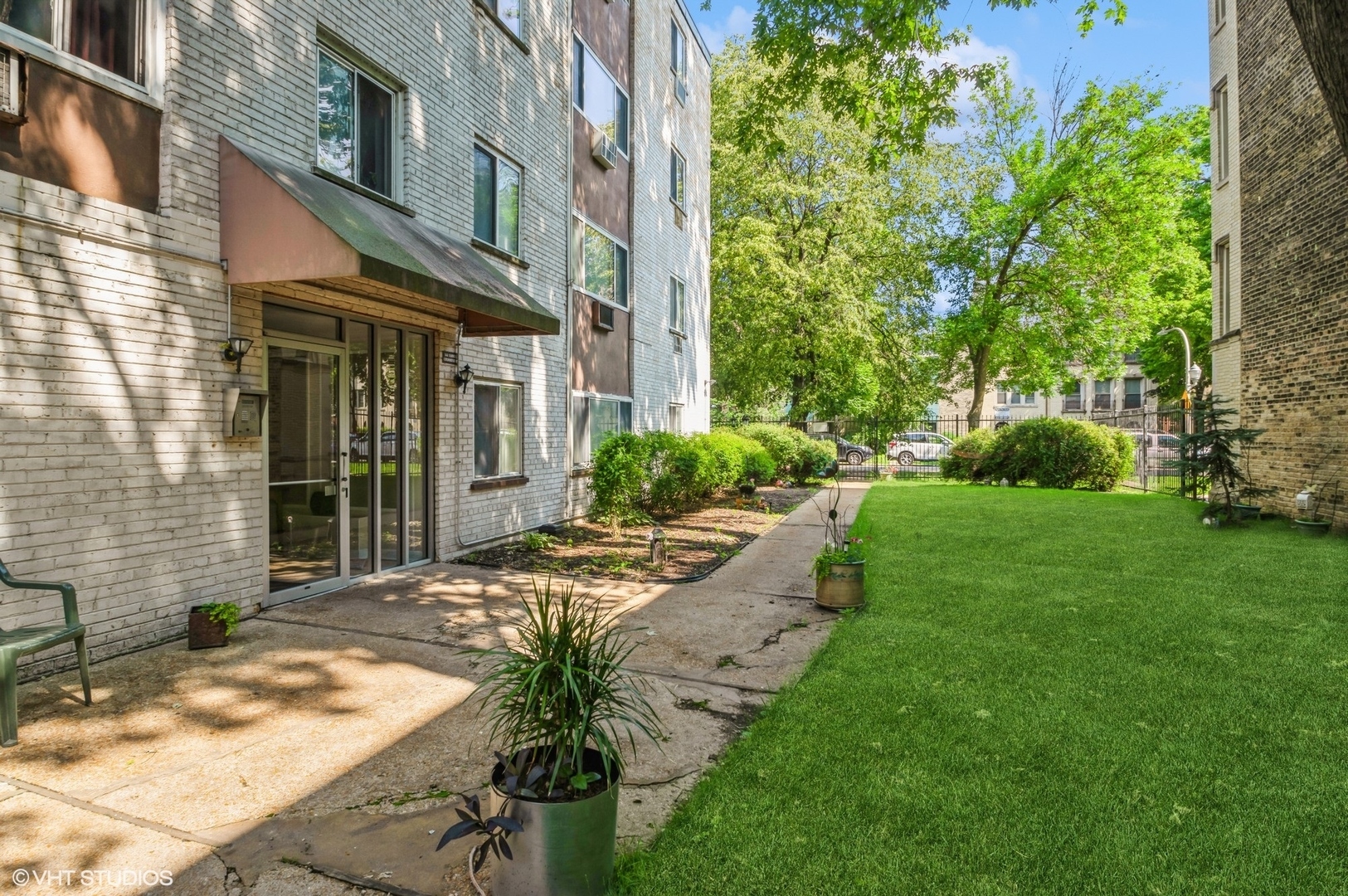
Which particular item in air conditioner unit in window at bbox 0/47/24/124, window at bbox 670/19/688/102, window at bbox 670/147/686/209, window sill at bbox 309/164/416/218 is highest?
window at bbox 670/19/688/102

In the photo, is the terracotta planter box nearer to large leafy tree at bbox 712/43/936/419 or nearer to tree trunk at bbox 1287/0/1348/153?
tree trunk at bbox 1287/0/1348/153

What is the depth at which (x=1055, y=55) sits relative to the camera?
27688 mm

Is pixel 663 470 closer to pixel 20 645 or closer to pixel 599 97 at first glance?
pixel 599 97

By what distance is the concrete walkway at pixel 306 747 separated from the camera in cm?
284

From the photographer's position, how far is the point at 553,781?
247cm

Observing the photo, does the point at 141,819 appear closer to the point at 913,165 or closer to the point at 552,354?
the point at 552,354

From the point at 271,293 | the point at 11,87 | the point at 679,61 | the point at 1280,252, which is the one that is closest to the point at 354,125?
the point at 271,293

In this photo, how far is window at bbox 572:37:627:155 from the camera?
42.1 ft

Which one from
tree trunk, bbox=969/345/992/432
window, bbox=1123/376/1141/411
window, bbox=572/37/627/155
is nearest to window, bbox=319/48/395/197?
window, bbox=572/37/627/155

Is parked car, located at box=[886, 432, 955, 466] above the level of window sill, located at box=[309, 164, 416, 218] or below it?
below

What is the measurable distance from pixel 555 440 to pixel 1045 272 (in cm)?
2346

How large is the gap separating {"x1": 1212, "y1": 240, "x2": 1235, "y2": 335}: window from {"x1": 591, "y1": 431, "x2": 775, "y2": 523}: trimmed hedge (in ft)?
34.1

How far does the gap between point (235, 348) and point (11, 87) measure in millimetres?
2048

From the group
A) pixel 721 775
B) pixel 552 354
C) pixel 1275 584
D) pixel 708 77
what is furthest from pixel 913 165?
pixel 721 775
